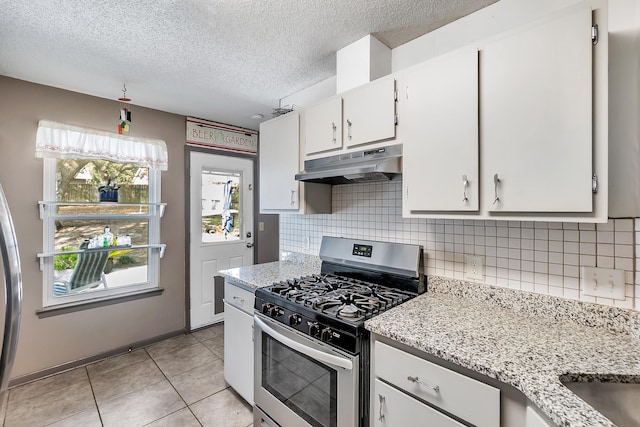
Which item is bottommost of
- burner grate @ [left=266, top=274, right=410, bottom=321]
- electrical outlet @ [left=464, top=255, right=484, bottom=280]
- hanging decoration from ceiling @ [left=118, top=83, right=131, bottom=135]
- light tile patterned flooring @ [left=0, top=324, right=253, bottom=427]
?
light tile patterned flooring @ [left=0, top=324, right=253, bottom=427]

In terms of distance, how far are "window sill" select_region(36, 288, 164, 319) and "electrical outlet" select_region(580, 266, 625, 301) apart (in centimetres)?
330

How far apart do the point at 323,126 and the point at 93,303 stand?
8.39 ft

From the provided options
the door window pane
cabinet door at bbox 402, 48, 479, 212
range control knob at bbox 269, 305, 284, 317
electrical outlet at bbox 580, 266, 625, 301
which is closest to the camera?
electrical outlet at bbox 580, 266, 625, 301

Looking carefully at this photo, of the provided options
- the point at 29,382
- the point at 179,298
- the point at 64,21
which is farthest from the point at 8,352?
the point at 179,298

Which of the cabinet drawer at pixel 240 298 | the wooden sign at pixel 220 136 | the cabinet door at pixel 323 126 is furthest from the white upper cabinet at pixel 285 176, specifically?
the wooden sign at pixel 220 136

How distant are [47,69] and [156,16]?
47.4 inches

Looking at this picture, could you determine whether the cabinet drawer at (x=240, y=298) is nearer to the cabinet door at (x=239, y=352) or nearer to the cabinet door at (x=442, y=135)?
the cabinet door at (x=239, y=352)

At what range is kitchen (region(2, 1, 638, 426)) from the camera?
125 centimetres

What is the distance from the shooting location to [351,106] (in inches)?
68.5

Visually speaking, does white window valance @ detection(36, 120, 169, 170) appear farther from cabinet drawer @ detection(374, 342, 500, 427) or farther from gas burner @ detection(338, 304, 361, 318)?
cabinet drawer @ detection(374, 342, 500, 427)

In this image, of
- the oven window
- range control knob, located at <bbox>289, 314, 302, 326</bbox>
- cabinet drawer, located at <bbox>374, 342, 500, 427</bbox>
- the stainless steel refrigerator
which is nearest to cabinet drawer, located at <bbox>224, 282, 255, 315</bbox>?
the oven window

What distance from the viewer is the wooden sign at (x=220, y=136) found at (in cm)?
320

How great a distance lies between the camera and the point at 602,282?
1211 mm

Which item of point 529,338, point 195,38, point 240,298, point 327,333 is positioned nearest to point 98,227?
point 240,298
